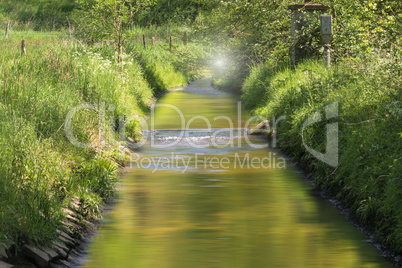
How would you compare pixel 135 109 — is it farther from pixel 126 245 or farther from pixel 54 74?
pixel 126 245

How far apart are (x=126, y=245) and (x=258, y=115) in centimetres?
1205

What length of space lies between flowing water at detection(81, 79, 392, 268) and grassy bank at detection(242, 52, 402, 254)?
1.12 feet

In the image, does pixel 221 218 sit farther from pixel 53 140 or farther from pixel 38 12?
pixel 38 12

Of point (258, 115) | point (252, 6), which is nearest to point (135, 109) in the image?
point (258, 115)

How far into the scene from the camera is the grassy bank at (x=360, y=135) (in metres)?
8.76

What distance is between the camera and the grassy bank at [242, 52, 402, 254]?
8.76 m

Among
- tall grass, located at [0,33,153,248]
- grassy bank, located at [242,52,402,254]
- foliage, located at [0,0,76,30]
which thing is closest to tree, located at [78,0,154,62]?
tall grass, located at [0,33,153,248]

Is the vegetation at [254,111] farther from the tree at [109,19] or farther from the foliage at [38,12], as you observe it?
the foliage at [38,12]

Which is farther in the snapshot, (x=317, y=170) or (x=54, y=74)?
(x=54, y=74)

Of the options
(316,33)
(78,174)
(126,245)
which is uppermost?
(316,33)

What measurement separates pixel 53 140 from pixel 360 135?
473 cm

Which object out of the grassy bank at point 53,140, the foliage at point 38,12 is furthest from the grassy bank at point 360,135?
the foliage at point 38,12

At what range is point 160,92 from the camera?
30.9m

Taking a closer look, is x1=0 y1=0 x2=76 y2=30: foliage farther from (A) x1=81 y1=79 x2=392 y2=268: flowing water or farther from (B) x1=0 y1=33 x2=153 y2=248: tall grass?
(A) x1=81 y1=79 x2=392 y2=268: flowing water
